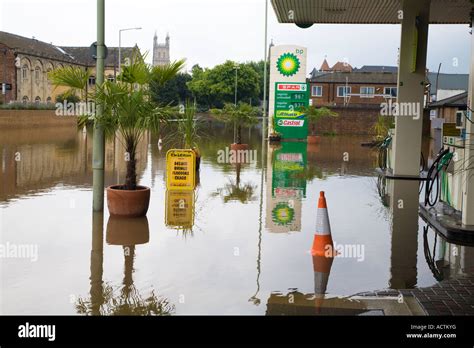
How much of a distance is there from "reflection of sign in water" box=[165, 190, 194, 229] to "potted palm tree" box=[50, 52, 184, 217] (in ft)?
2.03

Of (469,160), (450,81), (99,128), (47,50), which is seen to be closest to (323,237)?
(469,160)

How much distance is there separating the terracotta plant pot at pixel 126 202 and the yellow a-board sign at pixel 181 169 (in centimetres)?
315

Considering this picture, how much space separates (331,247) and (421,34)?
35.6 ft

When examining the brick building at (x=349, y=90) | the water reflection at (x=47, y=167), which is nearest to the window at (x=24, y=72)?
the brick building at (x=349, y=90)

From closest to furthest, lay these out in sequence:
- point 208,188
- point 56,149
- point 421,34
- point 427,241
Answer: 1. point 427,241
2. point 208,188
3. point 421,34
4. point 56,149

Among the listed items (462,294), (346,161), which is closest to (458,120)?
(462,294)

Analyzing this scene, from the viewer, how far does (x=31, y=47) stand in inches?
2635

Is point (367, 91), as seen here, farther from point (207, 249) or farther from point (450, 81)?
point (207, 249)

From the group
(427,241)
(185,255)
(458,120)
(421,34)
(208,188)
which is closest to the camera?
(185,255)

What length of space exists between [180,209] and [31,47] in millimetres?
59699

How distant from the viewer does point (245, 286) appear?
715 centimetres

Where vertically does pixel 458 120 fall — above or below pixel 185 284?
above

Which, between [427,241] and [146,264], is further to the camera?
[427,241]
